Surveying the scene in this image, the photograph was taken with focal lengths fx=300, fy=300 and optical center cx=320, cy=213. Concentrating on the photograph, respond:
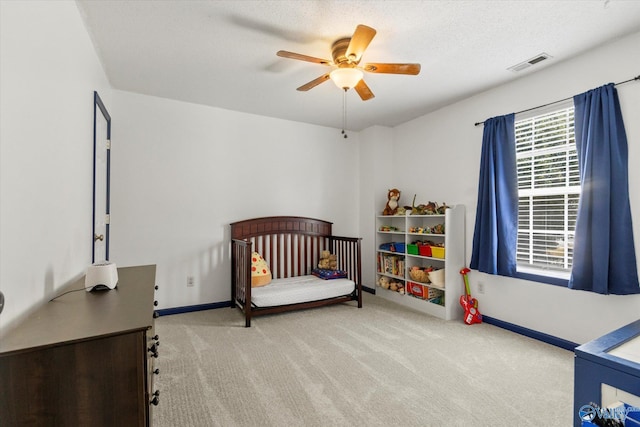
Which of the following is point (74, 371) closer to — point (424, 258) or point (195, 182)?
point (195, 182)

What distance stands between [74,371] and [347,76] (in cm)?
218

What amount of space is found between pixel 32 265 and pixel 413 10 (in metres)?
2.43

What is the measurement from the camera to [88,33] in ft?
6.96

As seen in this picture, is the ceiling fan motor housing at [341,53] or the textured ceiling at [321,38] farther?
the ceiling fan motor housing at [341,53]

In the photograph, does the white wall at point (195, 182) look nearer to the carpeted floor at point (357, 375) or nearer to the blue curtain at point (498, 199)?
the carpeted floor at point (357, 375)

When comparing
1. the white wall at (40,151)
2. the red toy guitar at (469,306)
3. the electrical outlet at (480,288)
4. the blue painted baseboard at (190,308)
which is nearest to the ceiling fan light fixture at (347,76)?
the white wall at (40,151)

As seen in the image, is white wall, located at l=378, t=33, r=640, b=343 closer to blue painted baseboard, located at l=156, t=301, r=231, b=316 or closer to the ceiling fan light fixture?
the ceiling fan light fixture

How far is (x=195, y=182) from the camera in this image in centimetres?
355

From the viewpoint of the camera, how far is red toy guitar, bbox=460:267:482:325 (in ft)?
10.2

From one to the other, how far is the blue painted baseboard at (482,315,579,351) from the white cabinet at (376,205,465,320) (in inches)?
13.3

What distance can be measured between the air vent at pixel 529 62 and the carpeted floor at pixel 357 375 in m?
2.42

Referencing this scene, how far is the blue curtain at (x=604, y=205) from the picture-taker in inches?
85.2

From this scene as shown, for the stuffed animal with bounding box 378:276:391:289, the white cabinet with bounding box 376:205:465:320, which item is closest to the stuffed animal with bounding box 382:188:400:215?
the white cabinet with bounding box 376:205:465:320

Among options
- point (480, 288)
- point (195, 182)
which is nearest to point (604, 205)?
point (480, 288)
